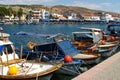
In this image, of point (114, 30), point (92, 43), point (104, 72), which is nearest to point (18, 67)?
point (104, 72)

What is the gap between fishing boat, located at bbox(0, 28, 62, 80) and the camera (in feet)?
54.6

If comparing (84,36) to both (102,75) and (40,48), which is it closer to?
(40,48)

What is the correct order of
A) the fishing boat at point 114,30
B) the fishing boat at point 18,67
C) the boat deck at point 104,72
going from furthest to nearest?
the fishing boat at point 114,30 → the fishing boat at point 18,67 → the boat deck at point 104,72

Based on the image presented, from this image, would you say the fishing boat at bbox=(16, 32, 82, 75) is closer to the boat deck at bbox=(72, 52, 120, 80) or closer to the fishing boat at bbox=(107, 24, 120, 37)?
the boat deck at bbox=(72, 52, 120, 80)

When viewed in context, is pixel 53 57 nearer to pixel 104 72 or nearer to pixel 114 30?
pixel 104 72

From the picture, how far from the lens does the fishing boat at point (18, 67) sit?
16.6m

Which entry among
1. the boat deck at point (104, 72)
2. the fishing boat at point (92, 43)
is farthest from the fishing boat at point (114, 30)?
the boat deck at point (104, 72)

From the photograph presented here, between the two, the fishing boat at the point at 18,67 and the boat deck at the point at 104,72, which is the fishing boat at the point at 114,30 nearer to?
the fishing boat at the point at 18,67

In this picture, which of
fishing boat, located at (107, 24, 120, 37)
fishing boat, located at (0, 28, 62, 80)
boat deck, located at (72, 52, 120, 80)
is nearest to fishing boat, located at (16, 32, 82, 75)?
fishing boat, located at (0, 28, 62, 80)

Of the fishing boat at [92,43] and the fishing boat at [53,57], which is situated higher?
the fishing boat at [53,57]

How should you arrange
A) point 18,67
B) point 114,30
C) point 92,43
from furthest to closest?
point 114,30 < point 92,43 < point 18,67

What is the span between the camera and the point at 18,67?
18.6 metres

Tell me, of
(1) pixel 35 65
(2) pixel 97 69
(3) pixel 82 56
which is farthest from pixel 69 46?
(2) pixel 97 69

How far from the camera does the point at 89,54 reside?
28.2m
